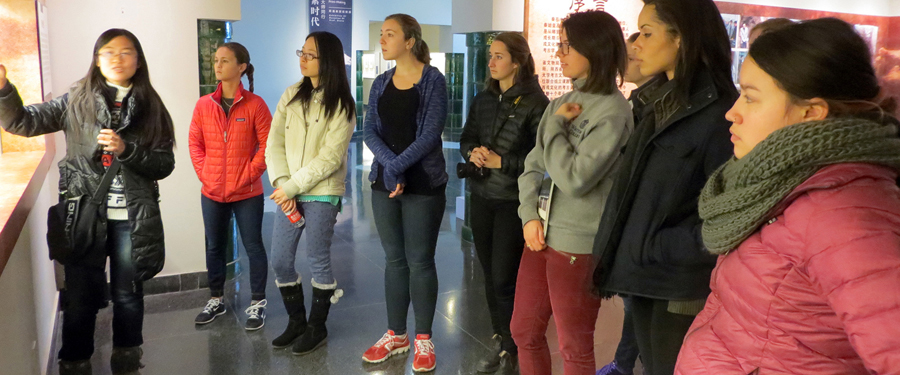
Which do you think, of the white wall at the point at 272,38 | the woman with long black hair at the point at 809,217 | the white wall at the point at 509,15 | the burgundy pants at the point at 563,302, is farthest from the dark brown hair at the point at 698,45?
the white wall at the point at 272,38

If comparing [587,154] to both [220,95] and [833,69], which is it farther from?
[220,95]

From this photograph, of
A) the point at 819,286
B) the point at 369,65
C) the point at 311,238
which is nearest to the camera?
the point at 819,286

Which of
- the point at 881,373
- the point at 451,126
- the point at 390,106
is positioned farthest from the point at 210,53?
the point at 451,126

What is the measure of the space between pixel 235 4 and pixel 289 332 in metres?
2.08

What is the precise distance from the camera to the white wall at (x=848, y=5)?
18.6 ft

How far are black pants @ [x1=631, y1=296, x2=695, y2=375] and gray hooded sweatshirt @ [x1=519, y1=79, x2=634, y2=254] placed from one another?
39cm

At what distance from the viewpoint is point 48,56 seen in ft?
11.2

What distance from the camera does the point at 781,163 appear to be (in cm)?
110

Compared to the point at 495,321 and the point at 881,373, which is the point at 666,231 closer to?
the point at 881,373

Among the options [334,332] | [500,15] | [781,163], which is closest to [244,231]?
[334,332]

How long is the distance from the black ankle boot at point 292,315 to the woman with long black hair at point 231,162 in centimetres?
29

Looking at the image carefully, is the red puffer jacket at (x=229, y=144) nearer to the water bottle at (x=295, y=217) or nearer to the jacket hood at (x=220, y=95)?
the jacket hood at (x=220, y=95)

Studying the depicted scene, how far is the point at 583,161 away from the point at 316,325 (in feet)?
5.87

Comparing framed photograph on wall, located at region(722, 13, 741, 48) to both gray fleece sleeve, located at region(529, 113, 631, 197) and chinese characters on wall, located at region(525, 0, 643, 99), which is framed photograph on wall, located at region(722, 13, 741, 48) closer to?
chinese characters on wall, located at region(525, 0, 643, 99)
